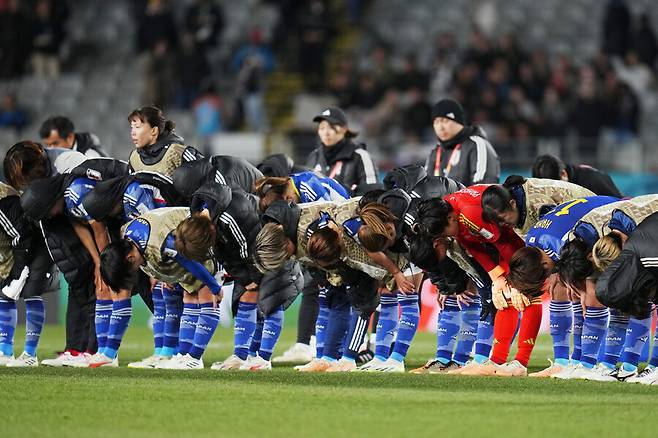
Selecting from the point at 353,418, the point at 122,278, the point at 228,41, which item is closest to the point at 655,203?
the point at 353,418

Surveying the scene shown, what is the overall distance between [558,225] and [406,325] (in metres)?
1.90

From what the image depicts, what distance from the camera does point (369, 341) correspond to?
14547mm

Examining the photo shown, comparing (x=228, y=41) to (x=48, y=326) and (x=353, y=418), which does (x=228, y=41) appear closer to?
(x=48, y=326)

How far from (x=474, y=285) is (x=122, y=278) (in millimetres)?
3141

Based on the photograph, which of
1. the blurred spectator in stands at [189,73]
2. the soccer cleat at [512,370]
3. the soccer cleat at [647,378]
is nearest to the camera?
the soccer cleat at [647,378]

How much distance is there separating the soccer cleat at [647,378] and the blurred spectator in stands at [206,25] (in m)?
15.8

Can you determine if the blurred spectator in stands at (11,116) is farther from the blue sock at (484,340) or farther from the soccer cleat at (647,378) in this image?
the soccer cleat at (647,378)

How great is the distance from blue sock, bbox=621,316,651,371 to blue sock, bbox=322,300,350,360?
2480 millimetres

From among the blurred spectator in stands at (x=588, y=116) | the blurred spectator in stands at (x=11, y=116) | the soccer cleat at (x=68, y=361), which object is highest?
the blurred spectator in stands at (x=588, y=116)

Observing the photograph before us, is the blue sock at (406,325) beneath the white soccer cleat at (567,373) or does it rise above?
above

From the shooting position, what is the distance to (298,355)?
13.9 metres

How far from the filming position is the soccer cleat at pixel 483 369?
11328 mm

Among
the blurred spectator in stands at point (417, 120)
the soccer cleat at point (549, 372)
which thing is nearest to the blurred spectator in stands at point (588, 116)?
the blurred spectator in stands at point (417, 120)

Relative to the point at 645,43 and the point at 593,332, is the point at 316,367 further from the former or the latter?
the point at 645,43
